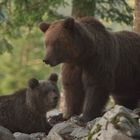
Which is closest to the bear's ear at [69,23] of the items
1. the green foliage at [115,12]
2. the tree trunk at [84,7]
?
the tree trunk at [84,7]

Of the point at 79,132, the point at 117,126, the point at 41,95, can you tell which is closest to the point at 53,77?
the point at 41,95

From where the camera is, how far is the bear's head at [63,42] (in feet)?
28.2

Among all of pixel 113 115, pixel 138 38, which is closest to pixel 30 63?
pixel 138 38

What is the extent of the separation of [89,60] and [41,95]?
1.05 m

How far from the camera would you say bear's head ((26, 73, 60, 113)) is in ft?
30.1

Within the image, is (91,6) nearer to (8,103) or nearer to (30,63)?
(8,103)

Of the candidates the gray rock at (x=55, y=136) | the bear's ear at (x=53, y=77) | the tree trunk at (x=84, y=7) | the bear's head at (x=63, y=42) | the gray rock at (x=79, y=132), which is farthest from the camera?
the tree trunk at (x=84, y=7)

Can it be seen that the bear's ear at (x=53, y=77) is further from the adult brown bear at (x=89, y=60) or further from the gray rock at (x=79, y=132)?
the gray rock at (x=79, y=132)

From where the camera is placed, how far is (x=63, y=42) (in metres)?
8.66

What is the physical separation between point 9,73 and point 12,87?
2.47 m

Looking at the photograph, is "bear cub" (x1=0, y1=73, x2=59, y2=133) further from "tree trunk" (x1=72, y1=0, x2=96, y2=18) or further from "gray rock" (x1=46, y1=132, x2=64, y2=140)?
"tree trunk" (x1=72, y1=0, x2=96, y2=18)

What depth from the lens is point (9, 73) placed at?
39469 mm

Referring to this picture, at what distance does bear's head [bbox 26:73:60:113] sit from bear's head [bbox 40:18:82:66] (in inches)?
26.5

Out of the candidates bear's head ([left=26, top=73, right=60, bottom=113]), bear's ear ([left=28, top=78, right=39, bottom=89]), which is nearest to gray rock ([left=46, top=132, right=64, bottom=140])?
bear's head ([left=26, top=73, right=60, bottom=113])
